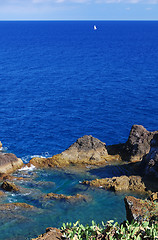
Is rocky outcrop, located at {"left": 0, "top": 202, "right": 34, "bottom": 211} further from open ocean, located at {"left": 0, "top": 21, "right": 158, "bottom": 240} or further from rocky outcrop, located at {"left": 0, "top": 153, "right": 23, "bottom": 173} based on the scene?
rocky outcrop, located at {"left": 0, "top": 153, "right": 23, "bottom": 173}

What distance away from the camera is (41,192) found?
125 ft

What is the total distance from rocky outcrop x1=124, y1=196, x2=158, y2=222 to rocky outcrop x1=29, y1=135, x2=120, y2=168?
24.5 metres

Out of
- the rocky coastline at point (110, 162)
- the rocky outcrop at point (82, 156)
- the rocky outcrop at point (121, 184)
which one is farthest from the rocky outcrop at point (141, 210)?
the rocky outcrop at point (82, 156)

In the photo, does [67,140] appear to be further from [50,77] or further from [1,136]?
[50,77]

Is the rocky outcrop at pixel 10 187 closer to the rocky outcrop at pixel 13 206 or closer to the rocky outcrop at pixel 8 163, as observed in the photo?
the rocky outcrop at pixel 13 206

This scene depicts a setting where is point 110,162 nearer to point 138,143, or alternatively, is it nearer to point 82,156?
point 82,156

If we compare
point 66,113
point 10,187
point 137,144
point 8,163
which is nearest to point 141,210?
point 10,187

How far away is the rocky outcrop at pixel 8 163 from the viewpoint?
43188 mm

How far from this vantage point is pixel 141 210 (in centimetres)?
2122

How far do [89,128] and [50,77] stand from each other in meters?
51.5

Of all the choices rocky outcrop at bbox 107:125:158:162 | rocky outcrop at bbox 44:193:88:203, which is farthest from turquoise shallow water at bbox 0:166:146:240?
rocky outcrop at bbox 107:125:158:162

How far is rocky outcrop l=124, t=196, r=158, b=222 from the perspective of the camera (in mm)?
20234

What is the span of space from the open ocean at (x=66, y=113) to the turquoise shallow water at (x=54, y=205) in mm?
95

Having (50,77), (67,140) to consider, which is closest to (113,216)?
(67,140)
